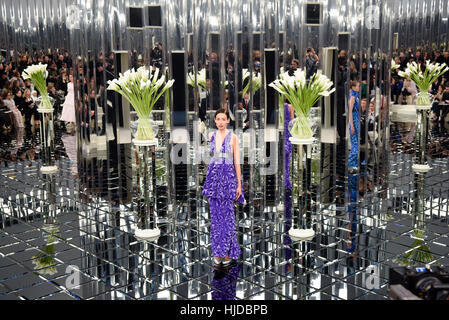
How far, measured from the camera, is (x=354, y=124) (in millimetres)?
8461

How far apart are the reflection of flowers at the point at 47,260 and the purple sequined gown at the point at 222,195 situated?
147 centimetres

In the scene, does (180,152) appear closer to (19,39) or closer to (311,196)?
(311,196)

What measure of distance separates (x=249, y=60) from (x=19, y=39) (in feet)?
30.5

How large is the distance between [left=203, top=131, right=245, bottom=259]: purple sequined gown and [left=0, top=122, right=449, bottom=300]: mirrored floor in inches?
7.9

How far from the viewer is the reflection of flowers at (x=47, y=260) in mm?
5091

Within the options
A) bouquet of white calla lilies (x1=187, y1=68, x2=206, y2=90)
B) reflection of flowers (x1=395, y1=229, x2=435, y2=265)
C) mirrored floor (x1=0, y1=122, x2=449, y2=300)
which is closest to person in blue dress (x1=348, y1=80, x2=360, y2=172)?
mirrored floor (x1=0, y1=122, x2=449, y2=300)

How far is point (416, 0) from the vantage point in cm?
1440

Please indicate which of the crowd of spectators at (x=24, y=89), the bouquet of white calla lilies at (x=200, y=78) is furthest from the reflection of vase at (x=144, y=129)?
the crowd of spectators at (x=24, y=89)

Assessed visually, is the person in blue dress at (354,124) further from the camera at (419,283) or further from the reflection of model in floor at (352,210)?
the camera at (419,283)

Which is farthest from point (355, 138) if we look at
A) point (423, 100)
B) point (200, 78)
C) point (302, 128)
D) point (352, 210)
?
point (302, 128)

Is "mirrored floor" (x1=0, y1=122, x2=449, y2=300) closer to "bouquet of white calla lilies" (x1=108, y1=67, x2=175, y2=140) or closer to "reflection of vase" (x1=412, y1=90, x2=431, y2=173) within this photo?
"reflection of vase" (x1=412, y1=90, x2=431, y2=173)

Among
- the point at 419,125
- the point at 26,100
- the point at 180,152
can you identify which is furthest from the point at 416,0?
the point at 26,100

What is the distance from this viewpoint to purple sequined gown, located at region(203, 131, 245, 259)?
5.03m
